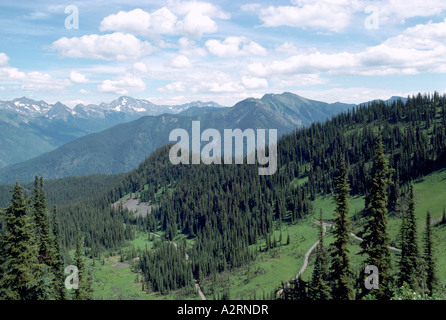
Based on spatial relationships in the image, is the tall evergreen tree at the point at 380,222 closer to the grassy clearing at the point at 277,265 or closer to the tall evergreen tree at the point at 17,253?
the tall evergreen tree at the point at 17,253

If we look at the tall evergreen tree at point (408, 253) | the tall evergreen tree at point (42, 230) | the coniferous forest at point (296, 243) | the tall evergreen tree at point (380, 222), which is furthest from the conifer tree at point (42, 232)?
the tall evergreen tree at point (408, 253)

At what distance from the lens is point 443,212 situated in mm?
119688

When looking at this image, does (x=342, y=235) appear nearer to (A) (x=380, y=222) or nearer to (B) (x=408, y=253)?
(A) (x=380, y=222)

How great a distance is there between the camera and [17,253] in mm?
40938

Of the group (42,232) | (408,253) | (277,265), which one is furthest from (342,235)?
(277,265)

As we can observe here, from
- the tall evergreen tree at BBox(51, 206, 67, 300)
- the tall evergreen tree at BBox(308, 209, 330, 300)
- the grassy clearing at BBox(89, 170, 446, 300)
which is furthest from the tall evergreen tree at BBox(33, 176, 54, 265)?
the grassy clearing at BBox(89, 170, 446, 300)

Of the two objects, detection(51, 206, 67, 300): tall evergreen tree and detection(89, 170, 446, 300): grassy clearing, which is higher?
detection(51, 206, 67, 300): tall evergreen tree

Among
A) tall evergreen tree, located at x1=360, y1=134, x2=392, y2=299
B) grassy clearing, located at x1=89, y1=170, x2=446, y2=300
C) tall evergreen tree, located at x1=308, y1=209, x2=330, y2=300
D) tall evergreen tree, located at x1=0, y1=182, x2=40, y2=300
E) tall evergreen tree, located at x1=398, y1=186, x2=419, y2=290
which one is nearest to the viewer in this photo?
tall evergreen tree, located at x1=0, y1=182, x2=40, y2=300

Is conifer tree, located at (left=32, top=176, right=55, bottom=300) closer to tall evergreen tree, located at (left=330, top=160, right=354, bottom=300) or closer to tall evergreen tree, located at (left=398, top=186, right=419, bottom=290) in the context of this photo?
tall evergreen tree, located at (left=330, top=160, right=354, bottom=300)

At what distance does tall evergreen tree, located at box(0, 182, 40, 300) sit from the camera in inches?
1593

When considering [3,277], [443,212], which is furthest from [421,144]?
[3,277]

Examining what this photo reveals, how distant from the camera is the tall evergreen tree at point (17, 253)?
133 feet
